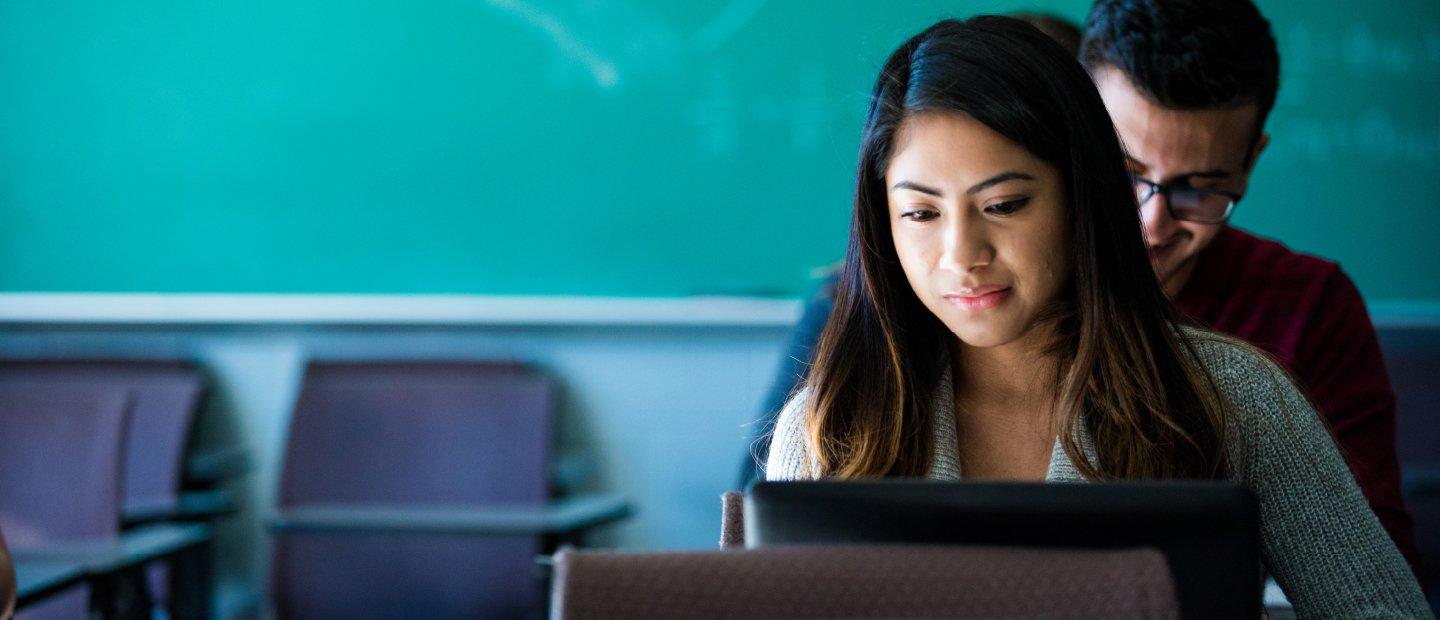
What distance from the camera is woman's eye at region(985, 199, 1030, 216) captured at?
1132 millimetres

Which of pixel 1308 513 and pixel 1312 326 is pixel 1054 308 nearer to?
pixel 1308 513

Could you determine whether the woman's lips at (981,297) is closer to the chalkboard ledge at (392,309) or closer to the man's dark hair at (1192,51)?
the man's dark hair at (1192,51)

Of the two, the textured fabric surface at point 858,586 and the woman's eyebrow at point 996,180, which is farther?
the woman's eyebrow at point 996,180

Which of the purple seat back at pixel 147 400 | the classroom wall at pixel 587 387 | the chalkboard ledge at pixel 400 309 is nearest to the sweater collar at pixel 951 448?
the chalkboard ledge at pixel 400 309

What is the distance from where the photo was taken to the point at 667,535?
3.07 metres

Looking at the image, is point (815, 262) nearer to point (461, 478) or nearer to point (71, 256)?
point (461, 478)

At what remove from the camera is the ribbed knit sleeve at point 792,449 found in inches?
50.3

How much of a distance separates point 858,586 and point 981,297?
0.56 meters

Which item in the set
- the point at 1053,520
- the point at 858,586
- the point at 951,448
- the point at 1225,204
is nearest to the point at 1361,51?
the point at 1225,204

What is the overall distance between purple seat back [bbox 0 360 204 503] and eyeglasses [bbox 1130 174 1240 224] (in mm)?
2063

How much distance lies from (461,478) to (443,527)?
464mm

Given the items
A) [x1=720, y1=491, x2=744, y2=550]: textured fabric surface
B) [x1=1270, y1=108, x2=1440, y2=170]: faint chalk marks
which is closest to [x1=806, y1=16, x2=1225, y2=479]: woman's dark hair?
[x1=720, y1=491, x2=744, y2=550]: textured fabric surface

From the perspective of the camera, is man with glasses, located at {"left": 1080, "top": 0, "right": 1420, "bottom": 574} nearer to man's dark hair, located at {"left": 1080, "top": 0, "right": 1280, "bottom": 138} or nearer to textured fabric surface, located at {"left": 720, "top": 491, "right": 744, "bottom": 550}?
man's dark hair, located at {"left": 1080, "top": 0, "right": 1280, "bottom": 138}

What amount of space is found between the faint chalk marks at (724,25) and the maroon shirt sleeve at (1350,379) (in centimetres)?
153
